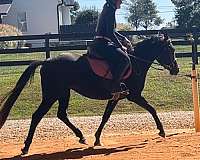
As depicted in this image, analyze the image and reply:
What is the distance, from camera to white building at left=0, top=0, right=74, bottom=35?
159ft

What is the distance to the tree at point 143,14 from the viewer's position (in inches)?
2849

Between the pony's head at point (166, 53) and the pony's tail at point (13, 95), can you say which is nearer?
the pony's tail at point (13, 95)

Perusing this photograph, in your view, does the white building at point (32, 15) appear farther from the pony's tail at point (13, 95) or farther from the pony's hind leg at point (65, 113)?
the pony's tail at point (13, 95)

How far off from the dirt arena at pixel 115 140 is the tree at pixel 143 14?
58.7m

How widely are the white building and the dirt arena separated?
35.3 metres

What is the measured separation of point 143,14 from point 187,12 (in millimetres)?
22752

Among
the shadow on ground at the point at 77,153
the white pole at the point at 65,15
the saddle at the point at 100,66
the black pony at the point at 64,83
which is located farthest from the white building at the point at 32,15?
the shadow on ground at the point at 77,153

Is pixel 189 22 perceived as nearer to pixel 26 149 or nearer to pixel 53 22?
pixel 53 22

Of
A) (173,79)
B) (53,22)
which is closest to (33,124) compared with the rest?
(173,79)

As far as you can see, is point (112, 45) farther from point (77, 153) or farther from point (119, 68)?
point (77, 153)

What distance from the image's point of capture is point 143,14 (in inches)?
2916

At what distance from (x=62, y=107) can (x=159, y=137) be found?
2.02 m

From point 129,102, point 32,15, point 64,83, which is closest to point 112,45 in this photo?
point 64,83

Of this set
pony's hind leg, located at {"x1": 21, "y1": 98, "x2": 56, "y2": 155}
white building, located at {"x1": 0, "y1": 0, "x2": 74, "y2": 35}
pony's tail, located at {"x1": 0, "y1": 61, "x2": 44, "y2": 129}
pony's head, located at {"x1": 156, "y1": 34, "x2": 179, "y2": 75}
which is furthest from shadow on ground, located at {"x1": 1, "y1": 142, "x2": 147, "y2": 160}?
white building, located at {"x1": 0, "y1": 0, "x2": 74, "y2": 35}
